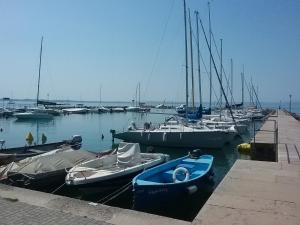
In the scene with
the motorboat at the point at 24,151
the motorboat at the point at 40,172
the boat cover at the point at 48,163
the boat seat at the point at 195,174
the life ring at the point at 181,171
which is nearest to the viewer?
the life ring at the point at 181,171

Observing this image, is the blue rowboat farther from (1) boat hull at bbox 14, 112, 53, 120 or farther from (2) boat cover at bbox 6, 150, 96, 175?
(1) boat hull at bbox 14, 112, 53, 120

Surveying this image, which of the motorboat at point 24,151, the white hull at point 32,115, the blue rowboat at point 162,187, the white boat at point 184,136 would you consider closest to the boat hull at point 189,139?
the white boat at point 184,136

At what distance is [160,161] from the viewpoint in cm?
1434

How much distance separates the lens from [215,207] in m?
6.46

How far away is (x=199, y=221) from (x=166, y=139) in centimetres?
1884

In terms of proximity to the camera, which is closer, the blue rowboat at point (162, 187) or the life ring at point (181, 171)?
the blue rowboat at point (162, 187)

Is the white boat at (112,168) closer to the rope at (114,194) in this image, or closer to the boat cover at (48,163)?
the rope at (114,194)

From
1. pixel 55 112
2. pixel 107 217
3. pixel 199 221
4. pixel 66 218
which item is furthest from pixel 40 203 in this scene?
pixel 55 112

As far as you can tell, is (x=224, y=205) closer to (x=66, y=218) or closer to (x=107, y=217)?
A: (x=107, y=217)

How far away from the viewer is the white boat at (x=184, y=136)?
933 inches

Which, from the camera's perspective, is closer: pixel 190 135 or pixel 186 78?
pixel 190 135

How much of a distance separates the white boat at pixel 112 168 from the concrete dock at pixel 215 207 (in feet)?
10.4

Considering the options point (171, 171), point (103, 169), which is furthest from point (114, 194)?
point (171, 171)

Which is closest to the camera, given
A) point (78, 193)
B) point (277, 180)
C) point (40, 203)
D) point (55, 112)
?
point (40, 203)
